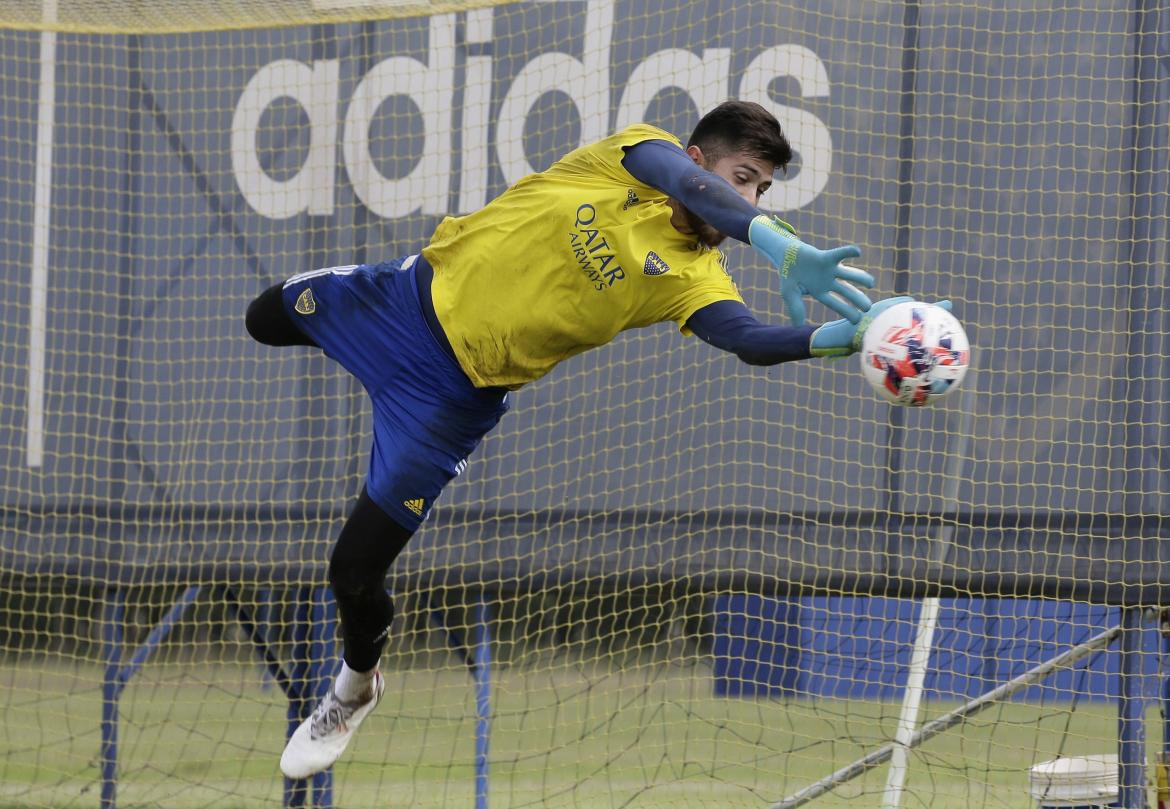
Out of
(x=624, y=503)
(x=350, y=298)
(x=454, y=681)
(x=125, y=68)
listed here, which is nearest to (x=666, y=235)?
(x=350, y=298)

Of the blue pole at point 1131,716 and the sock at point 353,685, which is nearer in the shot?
the sock at point 353,685

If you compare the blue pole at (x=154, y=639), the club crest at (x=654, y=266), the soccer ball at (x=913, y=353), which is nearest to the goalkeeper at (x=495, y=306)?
the club crest at (x=654, y=266)

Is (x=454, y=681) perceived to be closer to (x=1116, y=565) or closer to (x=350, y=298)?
(x=1116, y=565)

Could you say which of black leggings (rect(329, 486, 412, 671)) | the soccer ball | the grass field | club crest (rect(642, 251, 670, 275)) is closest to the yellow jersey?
club crest (rect(642, 251, 670, 275))

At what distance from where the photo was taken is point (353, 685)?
4285 millimetres

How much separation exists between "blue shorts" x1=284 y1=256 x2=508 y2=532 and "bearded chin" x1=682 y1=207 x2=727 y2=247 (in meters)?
0.74

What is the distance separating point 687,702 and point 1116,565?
1.97 m

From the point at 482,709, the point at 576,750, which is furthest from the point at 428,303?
the point at 576,750

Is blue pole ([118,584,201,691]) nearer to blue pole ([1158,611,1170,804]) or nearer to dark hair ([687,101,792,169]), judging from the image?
dark hair ([687,101,792,169])

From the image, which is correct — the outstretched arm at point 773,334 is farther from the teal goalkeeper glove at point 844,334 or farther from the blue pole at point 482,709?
the blue pole at point 482,709

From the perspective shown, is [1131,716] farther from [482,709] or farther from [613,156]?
[613,156]

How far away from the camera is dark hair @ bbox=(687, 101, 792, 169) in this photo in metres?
3.49

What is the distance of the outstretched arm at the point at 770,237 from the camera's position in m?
2.83

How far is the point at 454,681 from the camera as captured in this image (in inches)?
336
